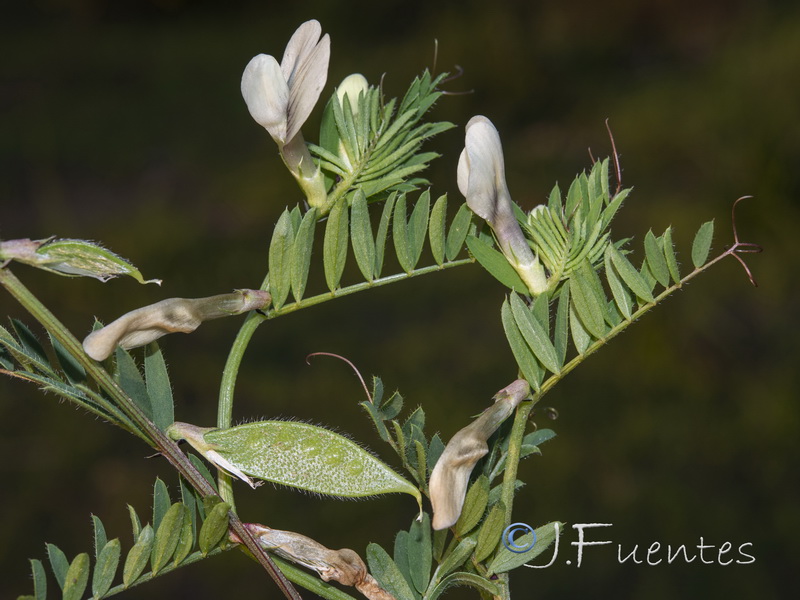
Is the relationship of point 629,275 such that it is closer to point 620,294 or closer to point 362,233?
point 620,294

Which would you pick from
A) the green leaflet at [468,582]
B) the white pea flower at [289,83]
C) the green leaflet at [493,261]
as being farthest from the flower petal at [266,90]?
the green leaflet at [468,582]

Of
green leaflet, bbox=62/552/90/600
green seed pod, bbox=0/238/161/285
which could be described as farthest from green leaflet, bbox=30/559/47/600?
green seed pod, bbox=0/238/161/285

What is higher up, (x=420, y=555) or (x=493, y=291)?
(x=420, y=555)

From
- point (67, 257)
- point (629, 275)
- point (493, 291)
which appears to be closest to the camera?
point (67, 257)

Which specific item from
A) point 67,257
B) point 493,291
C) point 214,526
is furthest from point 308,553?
point 493,291

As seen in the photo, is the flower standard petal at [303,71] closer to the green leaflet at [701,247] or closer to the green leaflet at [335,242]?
the green leaflet at [335,242]

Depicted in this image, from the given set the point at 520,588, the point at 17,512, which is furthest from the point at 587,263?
the point at 17,512

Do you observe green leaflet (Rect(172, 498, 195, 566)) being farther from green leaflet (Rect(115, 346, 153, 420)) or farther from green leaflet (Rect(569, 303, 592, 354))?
green leaflet (Rect(569, 303, 592, 354))
